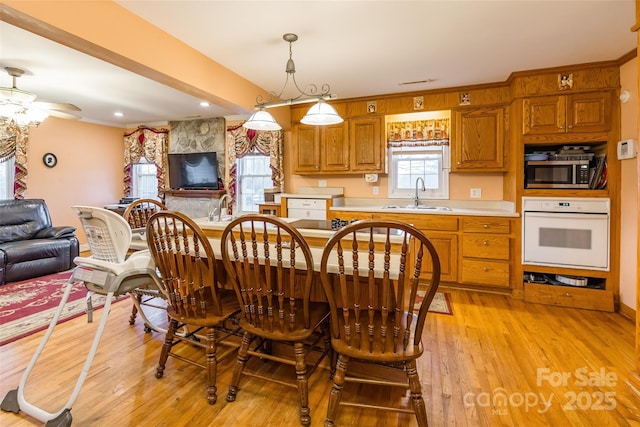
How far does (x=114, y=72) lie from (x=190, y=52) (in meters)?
1.33

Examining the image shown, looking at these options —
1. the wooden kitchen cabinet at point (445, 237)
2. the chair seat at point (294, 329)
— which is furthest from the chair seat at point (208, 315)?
the wooden kitchen cabinet at point (445, 237)

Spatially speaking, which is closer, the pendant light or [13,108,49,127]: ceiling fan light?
the pendant light

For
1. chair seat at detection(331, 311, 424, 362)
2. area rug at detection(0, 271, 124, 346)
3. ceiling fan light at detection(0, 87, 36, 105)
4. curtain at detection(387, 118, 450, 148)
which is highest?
ceiling fan light at detection(0, 87, 36, 105)

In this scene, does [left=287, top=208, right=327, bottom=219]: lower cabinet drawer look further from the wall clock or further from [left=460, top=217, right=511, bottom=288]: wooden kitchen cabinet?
the wall clock

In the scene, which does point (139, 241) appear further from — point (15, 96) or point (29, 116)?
point (29, 116)

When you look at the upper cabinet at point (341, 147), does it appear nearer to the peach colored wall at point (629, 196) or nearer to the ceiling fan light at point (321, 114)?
the ceiling fan light at point (321, 114)

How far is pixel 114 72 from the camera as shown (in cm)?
356

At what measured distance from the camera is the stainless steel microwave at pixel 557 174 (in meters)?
3.33

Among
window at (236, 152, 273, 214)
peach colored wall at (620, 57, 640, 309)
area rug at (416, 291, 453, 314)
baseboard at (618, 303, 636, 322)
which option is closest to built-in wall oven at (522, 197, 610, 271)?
peach colored wall at (620, 57, 640, 309)

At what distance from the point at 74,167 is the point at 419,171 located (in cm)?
596

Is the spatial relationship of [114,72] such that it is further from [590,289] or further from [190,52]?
[590,289]

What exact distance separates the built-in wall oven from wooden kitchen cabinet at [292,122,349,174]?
2295mm

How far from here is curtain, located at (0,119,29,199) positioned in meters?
4.86

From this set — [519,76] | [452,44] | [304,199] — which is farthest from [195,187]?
[519,76]
